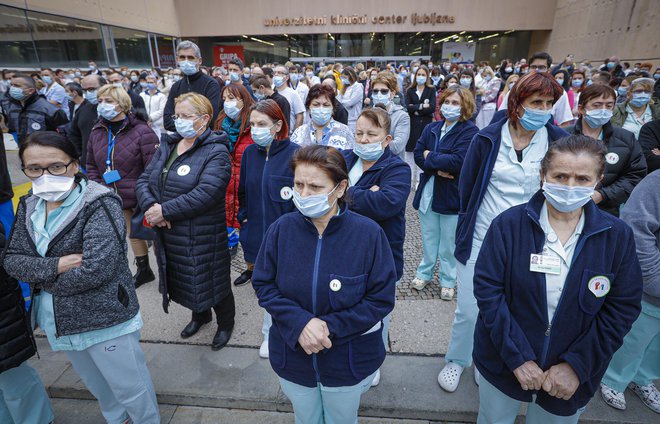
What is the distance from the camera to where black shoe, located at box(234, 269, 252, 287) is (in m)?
4.35

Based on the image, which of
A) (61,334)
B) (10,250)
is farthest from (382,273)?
(10,250)

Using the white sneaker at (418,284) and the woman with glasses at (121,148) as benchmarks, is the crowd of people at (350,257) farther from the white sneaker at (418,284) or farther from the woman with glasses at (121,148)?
the white sneaker at (418,284)

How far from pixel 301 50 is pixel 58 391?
31881 mm

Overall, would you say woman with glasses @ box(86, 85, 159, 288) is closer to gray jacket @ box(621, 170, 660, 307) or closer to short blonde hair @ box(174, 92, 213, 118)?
short blonde hair @ box(174, 92, 213, 118)

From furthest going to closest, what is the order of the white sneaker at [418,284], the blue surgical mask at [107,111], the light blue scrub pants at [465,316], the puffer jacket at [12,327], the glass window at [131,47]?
the glass window at [131,47] < the white sneaker at [418,284] < the blue surgical mask at [107,111] < the light blue scrub pants at [465,316] < the puffer jacket at [12,327]

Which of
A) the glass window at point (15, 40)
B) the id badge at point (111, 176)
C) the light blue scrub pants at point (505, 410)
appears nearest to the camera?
the light blue scrub pants at point (505, 410)

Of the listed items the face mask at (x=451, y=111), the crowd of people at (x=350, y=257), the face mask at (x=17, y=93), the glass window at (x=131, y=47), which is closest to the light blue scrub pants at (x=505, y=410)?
the crowd of people at (x=350, y=257)

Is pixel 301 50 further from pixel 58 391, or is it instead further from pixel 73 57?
pixel 58 391

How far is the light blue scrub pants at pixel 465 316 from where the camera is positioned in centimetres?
265

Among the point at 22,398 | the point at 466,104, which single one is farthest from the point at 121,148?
the point at 466,104

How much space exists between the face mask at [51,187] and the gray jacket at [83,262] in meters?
0.11

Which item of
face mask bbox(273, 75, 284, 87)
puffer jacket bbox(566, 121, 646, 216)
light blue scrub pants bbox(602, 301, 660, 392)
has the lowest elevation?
light blue scrub pants bbox(602, 301, 660, 392)

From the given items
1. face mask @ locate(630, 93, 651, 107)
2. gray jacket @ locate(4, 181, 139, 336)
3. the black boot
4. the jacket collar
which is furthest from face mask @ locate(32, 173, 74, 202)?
face mask @ locate(630, 93, 651, 107)

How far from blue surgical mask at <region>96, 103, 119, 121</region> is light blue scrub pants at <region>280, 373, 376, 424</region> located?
10.5 ft
